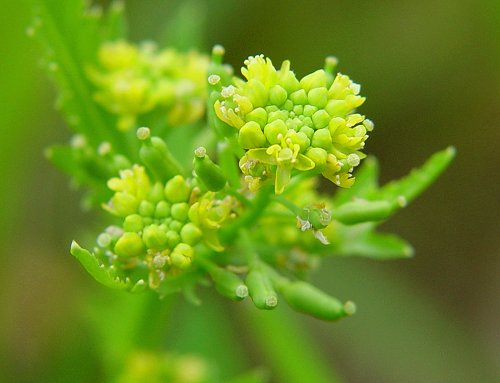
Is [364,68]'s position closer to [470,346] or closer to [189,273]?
[470,346]

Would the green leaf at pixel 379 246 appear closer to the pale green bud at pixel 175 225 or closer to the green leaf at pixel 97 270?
the pale green bud at pixel 175 225

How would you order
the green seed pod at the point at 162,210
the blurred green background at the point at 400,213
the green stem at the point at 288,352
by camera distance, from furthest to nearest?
the blurred green background at the point at 400,213 < the green stem at the point at 288,352 < the green seed pod at the point at 162,210

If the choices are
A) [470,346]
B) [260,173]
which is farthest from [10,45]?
[470,346]

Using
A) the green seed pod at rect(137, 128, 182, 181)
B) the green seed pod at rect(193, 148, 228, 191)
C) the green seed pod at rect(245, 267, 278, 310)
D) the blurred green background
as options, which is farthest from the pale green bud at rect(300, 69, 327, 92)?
the blurred green background

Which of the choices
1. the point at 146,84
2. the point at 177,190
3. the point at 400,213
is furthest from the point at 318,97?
the point at 400,213

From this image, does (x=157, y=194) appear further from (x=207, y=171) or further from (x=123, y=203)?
(x=207, y=171)

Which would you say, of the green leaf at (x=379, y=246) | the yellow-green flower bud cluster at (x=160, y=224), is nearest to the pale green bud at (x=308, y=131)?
the yellow-green flower bud cluster at (x=160, y=224)

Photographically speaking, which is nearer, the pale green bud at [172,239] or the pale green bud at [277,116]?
the pale green bud at [277,116]
